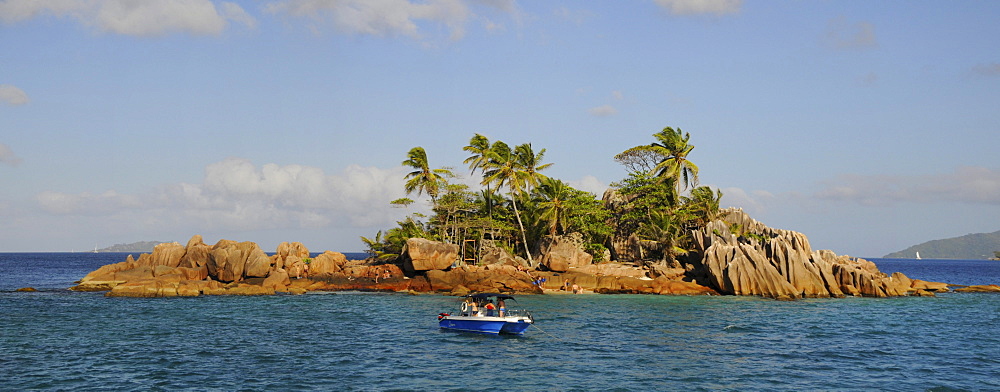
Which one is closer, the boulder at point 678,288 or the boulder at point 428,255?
the boulder at point 678,288

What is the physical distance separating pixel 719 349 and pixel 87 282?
63.1 m

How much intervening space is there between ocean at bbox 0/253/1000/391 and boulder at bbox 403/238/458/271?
14206mm

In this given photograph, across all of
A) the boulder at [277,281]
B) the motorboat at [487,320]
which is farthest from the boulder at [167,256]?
the motorboat at [487,320]

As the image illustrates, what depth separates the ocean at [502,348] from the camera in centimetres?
2606

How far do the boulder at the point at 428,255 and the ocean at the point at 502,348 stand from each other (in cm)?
1421

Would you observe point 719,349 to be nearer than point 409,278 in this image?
Yes

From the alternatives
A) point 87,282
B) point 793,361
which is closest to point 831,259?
point 793,361

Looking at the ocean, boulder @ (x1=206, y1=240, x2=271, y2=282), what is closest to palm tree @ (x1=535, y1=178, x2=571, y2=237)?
the ocean

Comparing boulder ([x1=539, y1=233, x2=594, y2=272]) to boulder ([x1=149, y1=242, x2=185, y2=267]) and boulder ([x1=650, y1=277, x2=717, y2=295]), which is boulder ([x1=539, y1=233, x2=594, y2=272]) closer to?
boulder ([x1=650, y1=277, x2=717, y2=295])

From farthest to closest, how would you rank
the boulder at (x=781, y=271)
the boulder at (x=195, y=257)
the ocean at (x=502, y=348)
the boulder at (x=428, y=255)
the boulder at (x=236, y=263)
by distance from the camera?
the boulder at (x=195, y=257) → the boulder at (x=236, y=263) → the boulder at (x=428, y=255) → the boulder at (x=781, y=271) → the ocean at (x=502, y=348)

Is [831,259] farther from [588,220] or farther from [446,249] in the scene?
[446,249]

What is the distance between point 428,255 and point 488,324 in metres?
31.2

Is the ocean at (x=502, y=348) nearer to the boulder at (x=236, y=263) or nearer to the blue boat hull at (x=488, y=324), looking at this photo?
the blue boat hull at (x=488, y=324)

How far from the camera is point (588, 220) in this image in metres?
76.1
